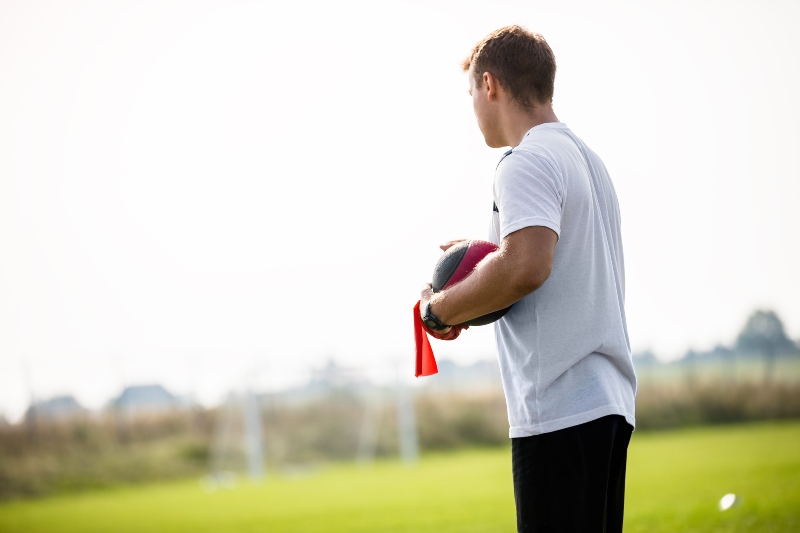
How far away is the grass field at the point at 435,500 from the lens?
588 centimetres

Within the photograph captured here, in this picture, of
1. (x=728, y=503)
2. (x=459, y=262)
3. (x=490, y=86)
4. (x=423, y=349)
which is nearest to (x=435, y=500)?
(x=728, y=503)

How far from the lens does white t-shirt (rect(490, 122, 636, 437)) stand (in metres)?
1.90

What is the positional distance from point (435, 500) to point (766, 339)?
1249 centimetres

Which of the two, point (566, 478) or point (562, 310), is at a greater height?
point (562, 310)

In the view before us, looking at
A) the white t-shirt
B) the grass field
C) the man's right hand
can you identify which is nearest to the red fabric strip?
the man's right hand

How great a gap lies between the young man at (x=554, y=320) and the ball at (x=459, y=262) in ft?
0.55

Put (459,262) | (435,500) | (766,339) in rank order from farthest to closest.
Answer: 1. (766,339)
2. (435,500)
3. (459,262)

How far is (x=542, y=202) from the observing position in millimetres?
1874

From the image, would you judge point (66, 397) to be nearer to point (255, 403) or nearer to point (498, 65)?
point (255, 403)

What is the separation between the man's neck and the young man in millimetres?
36

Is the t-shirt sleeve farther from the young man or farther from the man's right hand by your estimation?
the man's right hand

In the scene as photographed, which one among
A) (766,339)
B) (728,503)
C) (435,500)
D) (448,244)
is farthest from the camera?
(766,339)

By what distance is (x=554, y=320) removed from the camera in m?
1.95

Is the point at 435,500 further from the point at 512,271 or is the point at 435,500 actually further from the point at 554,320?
the point at 512,271
